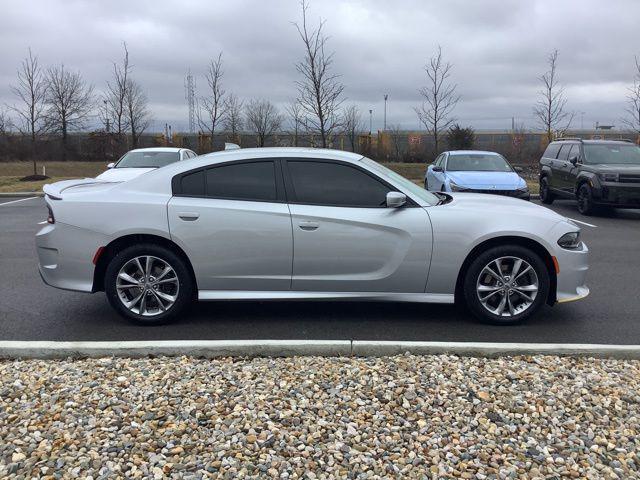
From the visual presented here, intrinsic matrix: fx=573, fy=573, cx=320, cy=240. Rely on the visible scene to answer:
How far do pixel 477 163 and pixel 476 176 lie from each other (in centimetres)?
114

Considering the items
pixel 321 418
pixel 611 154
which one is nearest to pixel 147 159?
pixel 611 154

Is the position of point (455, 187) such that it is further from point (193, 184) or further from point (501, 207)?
point (193, 184)

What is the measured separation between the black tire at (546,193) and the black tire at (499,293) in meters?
11.7

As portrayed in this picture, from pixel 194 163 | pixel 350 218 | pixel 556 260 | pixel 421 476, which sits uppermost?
pixel 194 163

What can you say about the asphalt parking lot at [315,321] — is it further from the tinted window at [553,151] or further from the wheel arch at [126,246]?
the tinted window at [553,151]

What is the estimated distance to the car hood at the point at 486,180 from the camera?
463 inches

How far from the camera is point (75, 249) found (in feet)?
16.4

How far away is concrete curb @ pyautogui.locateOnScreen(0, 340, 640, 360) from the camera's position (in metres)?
4.12

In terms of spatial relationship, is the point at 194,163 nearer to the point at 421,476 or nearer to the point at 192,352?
the point at 192,352

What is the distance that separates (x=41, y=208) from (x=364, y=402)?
14430 mm

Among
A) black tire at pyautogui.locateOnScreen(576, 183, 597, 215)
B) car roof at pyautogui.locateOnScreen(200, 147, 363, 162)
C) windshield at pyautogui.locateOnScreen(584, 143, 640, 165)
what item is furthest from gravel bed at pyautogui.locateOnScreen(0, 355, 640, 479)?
windshield at pyautogui.locateOnScreen(584, 143, 640, 165)

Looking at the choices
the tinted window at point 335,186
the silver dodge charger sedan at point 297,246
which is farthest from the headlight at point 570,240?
the tinted window at point 335,186

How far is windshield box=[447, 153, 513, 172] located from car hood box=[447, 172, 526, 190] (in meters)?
0.53

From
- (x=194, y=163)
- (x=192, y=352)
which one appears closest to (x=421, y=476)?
(x=192, y=352)
